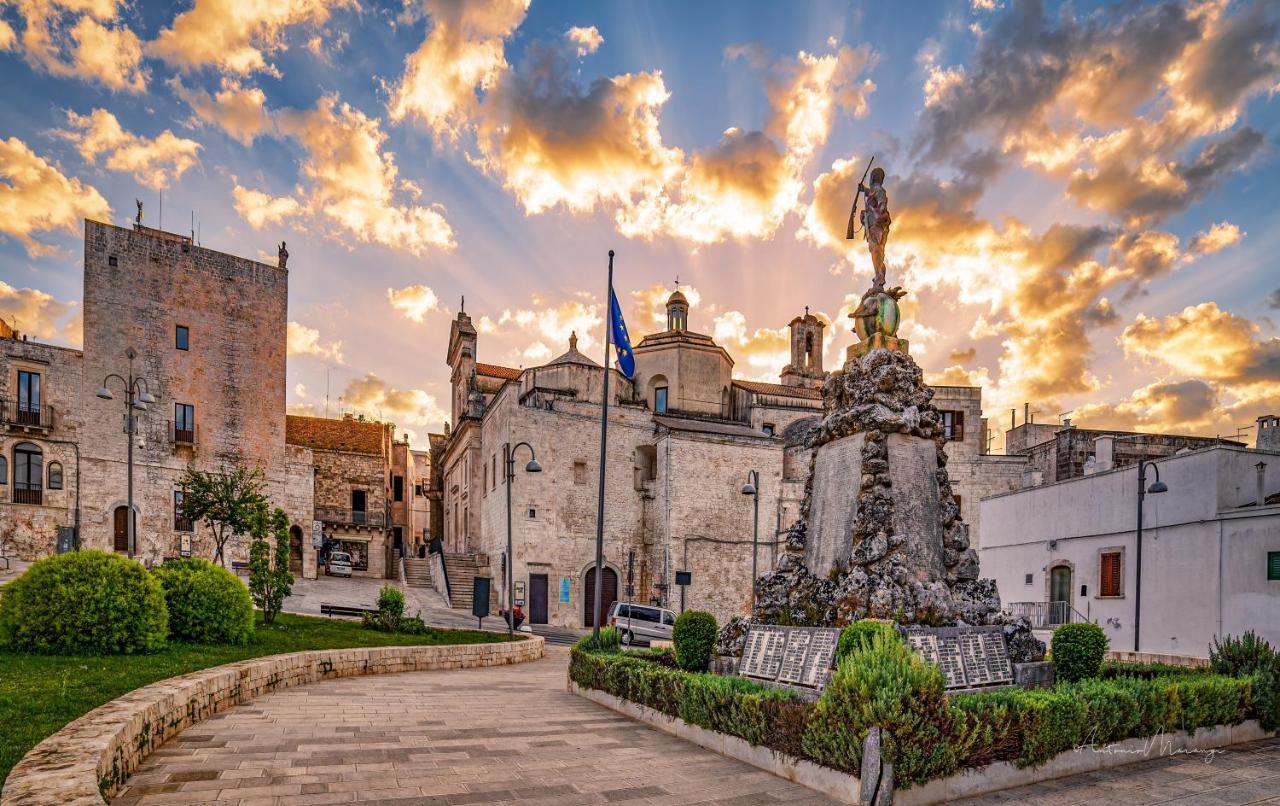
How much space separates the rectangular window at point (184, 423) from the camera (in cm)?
3362

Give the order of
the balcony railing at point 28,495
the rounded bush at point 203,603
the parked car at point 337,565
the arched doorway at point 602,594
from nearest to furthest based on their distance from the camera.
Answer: the rounded bush at point 203,603
the balcony railing at point 28,495
the arched doorway at point 602,594
the parked car at point 337,565

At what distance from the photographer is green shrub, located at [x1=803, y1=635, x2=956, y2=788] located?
5895 millimetres

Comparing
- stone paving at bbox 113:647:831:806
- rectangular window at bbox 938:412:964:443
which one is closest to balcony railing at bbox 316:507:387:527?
rectangular window at bbox 938:412:964:443

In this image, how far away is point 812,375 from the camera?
52906 millimetres

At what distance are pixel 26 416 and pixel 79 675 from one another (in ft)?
94.0

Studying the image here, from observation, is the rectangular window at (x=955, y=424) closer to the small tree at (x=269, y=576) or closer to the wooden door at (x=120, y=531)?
the small tree at (x=269, y=576)

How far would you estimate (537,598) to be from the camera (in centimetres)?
3184

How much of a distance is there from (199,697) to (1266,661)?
12702 millimetres

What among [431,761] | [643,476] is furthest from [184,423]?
[431,761]

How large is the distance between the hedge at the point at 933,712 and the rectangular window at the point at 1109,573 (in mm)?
15244

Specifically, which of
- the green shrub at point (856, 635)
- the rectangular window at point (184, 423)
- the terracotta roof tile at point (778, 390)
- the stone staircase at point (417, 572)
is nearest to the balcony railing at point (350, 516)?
the stone staircase at point (417, 572)

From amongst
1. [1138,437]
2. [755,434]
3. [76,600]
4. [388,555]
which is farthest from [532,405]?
[1138,437]

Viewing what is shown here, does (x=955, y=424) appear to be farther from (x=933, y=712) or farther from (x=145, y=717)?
(x=145, y=717)

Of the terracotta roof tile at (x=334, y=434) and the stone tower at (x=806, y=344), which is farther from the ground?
the stone tower at (x=806, y=344)
